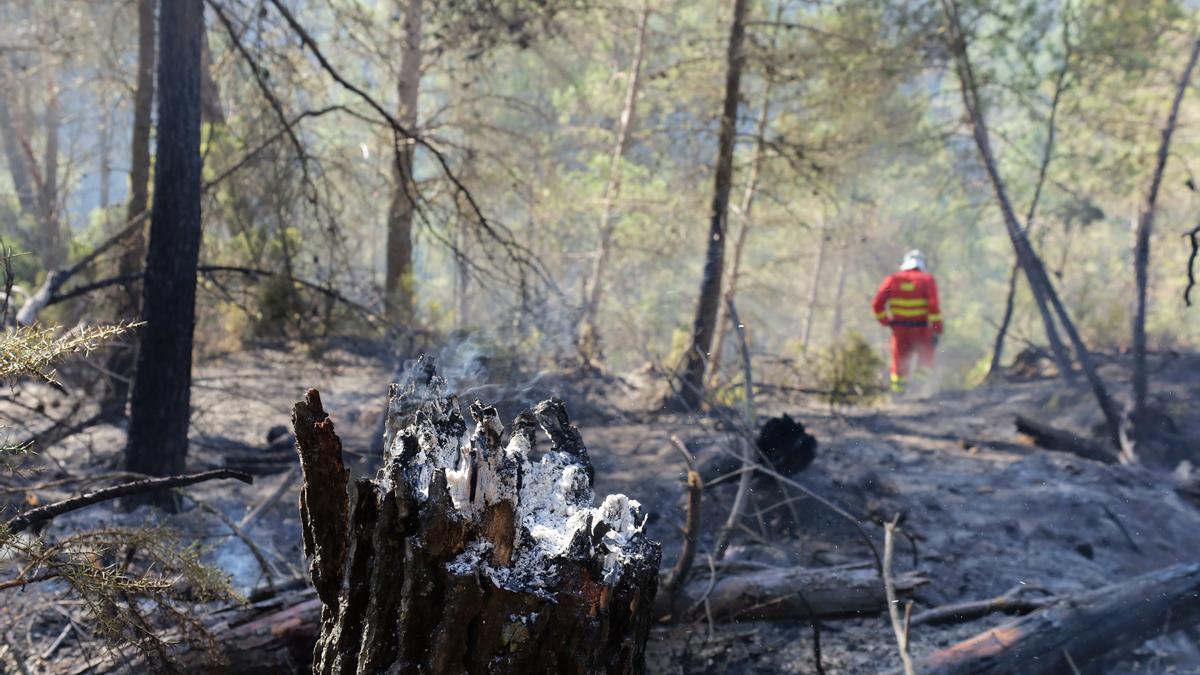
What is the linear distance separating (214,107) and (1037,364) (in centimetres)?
1409

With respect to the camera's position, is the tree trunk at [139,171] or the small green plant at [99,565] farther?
the tree trunk at [139,171]

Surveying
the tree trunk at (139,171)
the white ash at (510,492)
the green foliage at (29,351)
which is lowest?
the white ash at (510,492)

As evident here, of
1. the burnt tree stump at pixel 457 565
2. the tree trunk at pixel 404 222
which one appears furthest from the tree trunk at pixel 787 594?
the tree trunk at pixel 404 222

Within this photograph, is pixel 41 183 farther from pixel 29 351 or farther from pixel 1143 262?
pixel 1143 262

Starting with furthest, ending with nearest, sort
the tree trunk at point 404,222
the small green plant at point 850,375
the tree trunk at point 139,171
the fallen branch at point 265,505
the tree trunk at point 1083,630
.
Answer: the tree trunk at point 404,222, the small green plant at point 850,375, the tree trunk at point 139,171, the fallen branch at point 265,505, the tree trunk at point 1083,630

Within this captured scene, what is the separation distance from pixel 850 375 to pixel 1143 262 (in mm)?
3524

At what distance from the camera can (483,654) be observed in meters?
1.77

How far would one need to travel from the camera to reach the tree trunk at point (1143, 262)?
7.77 metres

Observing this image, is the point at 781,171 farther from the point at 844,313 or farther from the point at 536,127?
the point at 844,313

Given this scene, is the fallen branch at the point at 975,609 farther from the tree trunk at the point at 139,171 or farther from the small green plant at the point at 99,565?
the tree trunk at the point at 139,171

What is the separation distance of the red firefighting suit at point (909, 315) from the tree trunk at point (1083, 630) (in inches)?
237

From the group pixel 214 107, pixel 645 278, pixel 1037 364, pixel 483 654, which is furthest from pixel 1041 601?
pixel 645 278

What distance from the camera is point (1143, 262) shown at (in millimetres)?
7762

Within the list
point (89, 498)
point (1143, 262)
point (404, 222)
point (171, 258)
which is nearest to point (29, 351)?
point (89, 498)
